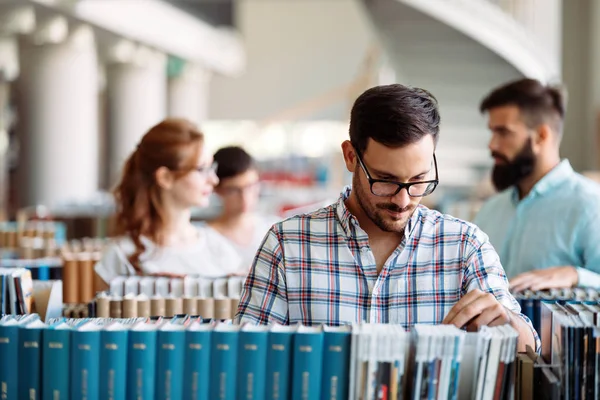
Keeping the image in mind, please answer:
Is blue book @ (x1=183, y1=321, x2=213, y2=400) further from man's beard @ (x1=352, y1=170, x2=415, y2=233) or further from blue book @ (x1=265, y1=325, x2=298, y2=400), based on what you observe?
man's beard @ (x1=352, y1=170, x2=415, y2=233)

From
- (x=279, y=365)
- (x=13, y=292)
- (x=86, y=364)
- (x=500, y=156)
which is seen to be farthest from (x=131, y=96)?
(x=279, y=365)

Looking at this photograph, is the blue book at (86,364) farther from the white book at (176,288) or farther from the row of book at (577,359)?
the white book at (176,288)

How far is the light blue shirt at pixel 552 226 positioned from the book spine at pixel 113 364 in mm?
2143

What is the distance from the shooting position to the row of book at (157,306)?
9.99 ft

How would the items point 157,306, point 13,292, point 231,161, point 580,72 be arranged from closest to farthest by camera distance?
point 13,292, point 157,306, point 231,161, point 580,72

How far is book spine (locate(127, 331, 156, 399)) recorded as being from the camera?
76.9 inches

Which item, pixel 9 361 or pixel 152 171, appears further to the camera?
pixel 152 171

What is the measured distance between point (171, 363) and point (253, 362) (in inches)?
7.4

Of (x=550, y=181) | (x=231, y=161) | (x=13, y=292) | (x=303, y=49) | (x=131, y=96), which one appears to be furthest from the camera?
(x=303, y=49)

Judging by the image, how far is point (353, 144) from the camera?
222cm

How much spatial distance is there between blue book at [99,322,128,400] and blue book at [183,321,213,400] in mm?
143

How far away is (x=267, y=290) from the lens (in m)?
2.24

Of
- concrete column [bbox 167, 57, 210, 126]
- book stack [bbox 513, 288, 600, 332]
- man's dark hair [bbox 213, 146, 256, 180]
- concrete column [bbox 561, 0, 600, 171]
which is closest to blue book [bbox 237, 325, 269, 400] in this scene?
book stack [bbox 513, 288, 600, 332]

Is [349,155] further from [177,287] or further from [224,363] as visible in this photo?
[177,287]
